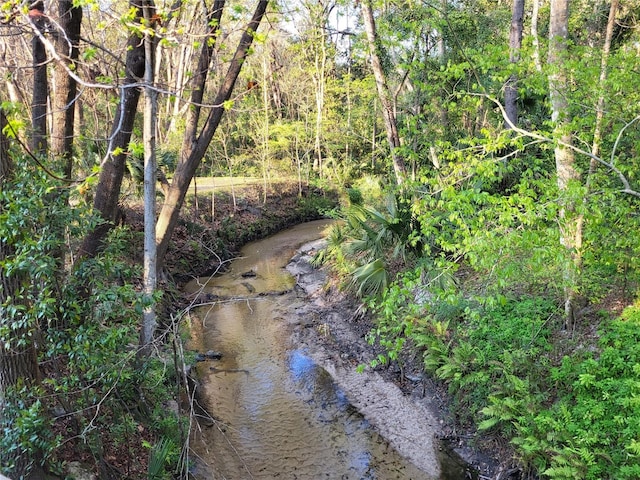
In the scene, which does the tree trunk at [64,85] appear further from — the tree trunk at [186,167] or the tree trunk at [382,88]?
the tree trunk at [382,88]

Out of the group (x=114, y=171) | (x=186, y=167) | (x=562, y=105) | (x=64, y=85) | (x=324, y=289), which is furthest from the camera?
(x=324, y=289)

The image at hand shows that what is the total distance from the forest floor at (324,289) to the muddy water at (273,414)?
2.29 feet

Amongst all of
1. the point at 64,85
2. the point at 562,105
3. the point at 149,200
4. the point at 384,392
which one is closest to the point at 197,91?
the point at 64,85

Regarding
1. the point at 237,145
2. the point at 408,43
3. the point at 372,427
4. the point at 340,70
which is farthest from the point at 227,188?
the point at 372,427

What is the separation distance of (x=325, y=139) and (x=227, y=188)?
572cm

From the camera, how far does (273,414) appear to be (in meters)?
6.98

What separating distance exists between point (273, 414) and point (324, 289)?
4.74 m

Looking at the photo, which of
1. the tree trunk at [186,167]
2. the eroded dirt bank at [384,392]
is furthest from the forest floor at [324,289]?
the tree trunk at [186,167]

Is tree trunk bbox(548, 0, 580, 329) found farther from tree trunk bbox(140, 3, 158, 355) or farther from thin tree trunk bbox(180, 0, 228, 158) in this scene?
tree trunk bbox(140, 3, 158, 355)

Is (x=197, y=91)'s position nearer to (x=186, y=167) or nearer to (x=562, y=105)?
(x=186, y=167)

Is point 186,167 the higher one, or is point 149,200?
point 186,167

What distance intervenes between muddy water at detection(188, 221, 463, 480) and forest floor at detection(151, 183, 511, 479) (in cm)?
70

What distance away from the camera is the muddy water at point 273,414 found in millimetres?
5793

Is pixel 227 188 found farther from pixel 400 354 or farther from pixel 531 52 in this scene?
pixel 531 52
